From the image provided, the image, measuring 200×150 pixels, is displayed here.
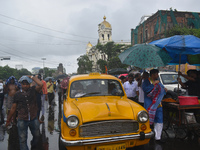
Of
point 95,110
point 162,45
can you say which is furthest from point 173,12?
point 95,110

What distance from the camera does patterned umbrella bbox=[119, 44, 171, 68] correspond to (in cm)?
561

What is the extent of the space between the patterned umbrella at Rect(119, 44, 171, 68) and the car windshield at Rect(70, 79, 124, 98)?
839 mm

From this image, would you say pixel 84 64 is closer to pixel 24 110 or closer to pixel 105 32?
pixel 105 32

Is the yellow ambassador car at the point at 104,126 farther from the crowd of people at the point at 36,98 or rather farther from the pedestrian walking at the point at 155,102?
the pedestrian walking at the point at 155,102

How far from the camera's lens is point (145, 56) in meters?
5.62

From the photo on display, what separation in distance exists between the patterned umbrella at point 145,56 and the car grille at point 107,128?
6.73 ft

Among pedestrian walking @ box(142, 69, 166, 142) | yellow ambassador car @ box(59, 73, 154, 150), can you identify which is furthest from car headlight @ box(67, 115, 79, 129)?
pedestrian walking @ box(142, 69, 166, 142)

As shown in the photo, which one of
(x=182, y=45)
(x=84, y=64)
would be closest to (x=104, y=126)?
(x=182, y=45)

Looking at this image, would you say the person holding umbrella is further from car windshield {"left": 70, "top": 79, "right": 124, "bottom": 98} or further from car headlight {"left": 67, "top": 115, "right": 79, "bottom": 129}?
car headlight {"left": 67, "top": 115, "right": 79, "bottom": 129}

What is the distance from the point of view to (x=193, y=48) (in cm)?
527

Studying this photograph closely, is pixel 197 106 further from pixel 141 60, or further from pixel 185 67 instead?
pixel 185 67

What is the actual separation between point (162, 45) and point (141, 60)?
0.68 metres

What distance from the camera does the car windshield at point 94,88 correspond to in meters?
5.19

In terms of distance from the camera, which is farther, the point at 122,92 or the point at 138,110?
the point at 122,92
